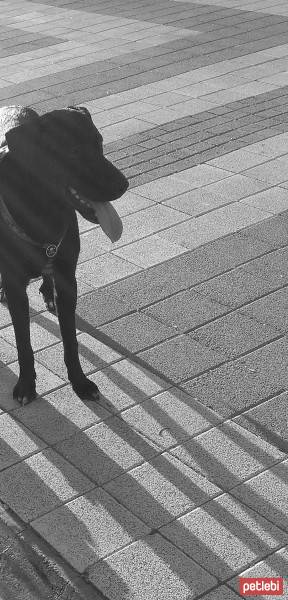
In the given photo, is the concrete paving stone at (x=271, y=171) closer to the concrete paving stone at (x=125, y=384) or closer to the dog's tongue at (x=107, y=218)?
the concrete paving stone at (x=125, y=384)

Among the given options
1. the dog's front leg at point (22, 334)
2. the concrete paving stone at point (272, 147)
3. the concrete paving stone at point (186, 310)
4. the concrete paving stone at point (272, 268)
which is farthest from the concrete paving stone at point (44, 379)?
the concrete paving stone at point (272, 147)

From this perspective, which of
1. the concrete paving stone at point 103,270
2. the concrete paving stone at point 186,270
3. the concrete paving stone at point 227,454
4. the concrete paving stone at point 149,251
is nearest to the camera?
the concrete paving stone at point 227,454

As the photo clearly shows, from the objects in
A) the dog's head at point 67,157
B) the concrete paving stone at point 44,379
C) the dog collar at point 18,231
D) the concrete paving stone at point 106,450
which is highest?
the dog's head at point 67,157

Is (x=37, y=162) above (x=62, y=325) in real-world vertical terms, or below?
above

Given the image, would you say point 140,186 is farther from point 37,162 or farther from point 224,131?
point 37,162

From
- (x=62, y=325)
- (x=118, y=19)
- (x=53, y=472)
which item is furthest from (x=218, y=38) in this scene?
(x=53, y=472)

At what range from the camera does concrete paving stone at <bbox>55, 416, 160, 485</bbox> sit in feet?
14.3

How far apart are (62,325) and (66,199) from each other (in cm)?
79

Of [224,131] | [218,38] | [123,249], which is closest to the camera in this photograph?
[123,249]

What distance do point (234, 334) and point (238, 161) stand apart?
9.58 ft

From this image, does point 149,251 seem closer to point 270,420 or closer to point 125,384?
point 125,384

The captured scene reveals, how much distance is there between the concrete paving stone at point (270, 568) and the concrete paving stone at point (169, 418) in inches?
36.3

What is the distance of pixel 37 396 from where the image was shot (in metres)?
4.97

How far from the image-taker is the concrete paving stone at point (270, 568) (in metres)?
3.64
